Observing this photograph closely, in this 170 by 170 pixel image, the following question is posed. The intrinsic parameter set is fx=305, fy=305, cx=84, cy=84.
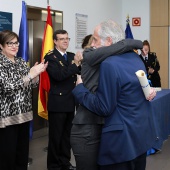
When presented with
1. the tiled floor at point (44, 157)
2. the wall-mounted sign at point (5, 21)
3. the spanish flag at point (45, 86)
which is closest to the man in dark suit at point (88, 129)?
the tiled floor at point (44, 157)

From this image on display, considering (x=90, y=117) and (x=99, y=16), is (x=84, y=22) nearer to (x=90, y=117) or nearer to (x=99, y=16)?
(x=99, y=16)

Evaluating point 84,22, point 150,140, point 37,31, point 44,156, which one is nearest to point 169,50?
point 84,22

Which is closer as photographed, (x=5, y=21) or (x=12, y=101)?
(x=12, y=101)

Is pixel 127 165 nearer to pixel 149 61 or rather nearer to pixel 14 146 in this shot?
pixel 14 146

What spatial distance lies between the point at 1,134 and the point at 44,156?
5.13 ft

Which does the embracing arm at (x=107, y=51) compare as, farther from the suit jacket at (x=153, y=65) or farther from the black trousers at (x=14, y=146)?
the suit jacket at (x=153, y=65)

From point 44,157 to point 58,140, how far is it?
0.86m

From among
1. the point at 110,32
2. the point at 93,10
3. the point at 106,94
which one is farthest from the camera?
the point at 93,10

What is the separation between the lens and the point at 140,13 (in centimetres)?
752

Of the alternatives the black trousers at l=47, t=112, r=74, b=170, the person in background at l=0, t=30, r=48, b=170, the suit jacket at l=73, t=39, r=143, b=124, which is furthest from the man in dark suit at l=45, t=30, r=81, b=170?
the suit jacket at l=73, t=39, r=143, b=124

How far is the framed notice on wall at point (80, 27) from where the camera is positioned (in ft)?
19.2

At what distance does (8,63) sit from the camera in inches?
107

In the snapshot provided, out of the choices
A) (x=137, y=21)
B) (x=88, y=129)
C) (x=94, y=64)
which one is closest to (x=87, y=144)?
(x=88, y=129)

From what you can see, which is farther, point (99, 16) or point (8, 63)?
point (99, 16)
